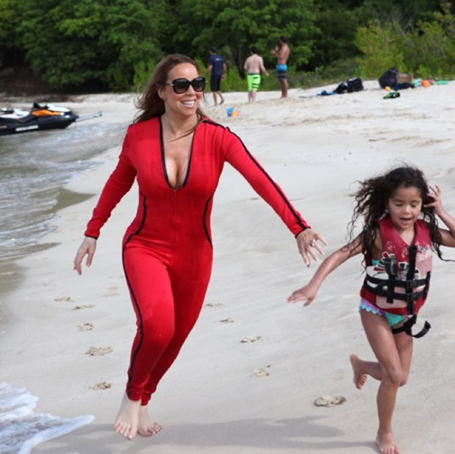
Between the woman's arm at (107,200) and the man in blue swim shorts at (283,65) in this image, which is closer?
the woman's arm at (107,200)

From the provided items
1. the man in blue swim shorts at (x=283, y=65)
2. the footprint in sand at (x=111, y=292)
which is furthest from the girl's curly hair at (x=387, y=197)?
the man in blue swim shorts at (x=283, y=65)

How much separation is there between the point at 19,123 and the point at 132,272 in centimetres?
2238

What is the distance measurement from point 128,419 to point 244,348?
57.8 inches

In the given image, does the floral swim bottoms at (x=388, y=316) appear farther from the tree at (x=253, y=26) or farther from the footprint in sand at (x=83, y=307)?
the tree at (x=253, y=26)

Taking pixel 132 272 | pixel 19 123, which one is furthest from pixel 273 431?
pixel 19 123

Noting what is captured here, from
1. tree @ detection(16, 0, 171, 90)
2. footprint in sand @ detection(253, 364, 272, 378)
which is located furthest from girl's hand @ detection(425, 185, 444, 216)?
tree @ detection(16, 0, 171, 90)

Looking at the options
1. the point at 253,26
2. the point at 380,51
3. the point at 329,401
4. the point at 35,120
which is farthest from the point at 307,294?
the point at 253,26

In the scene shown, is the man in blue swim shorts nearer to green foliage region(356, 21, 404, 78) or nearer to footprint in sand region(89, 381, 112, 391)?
green foliage region(356, 21, 404, 78)

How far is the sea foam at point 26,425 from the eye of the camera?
4.32 metres

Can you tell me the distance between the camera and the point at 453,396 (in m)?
3.98

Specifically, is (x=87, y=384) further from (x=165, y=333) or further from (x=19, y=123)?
(x=19, y=123)

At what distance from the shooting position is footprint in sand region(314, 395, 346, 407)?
4.19 metres

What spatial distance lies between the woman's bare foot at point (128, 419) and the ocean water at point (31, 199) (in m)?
0.61

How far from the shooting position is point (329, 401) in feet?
13.8
